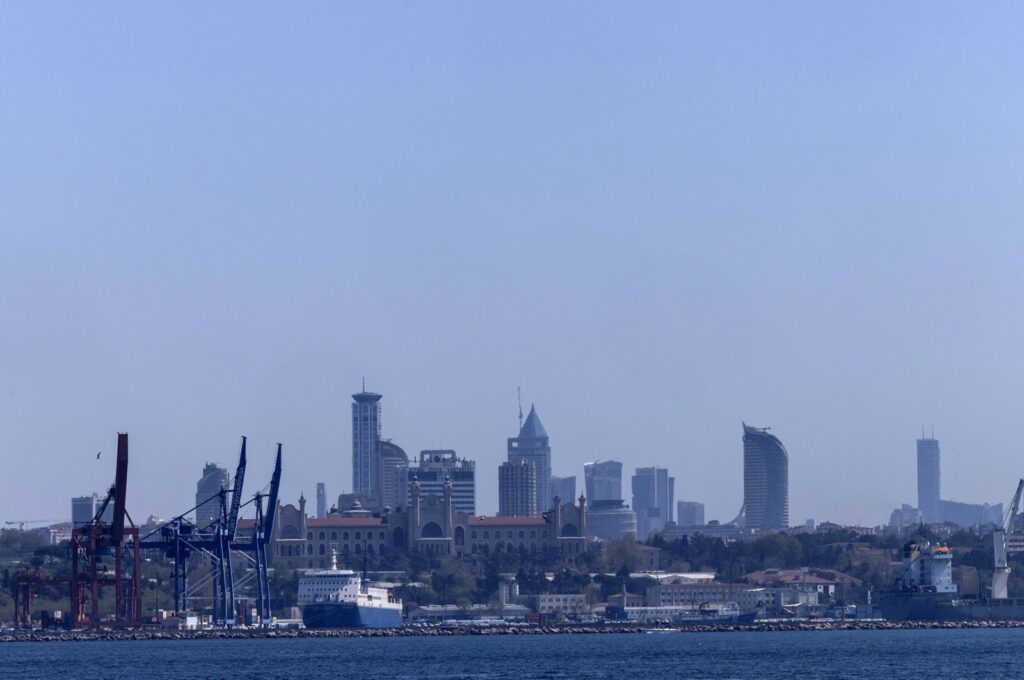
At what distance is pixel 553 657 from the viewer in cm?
→ 11394

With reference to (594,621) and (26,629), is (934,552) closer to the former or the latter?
(594,621)

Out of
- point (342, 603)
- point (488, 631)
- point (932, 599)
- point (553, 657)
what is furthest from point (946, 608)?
point (553, 657)

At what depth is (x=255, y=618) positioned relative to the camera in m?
180

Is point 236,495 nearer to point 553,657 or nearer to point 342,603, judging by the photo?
point 342,603

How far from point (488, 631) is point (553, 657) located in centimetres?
5170

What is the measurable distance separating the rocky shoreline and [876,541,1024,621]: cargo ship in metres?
2.45

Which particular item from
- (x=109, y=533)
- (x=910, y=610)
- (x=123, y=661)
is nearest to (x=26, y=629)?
(x=109, y=533)

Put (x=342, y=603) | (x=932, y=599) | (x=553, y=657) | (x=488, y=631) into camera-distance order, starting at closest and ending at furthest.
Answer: (x=553, y=657) → (x=488, y=631) → (x=342, y=603) → (x=932, y=599)

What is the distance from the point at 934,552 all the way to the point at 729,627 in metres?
27.2

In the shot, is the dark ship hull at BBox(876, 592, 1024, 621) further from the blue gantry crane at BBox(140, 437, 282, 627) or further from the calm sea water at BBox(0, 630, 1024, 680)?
the blue gantry crane at BBox(140, 437, 282, 627)

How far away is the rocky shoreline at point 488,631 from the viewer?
154 m

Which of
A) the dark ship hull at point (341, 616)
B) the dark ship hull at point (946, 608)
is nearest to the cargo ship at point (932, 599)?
the dark ship hull at point (946, 608)

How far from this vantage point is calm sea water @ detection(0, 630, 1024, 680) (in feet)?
318

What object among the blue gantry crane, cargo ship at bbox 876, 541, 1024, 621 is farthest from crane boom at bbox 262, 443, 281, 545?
cargo ship at bbox 876, 541, 1024, 621
